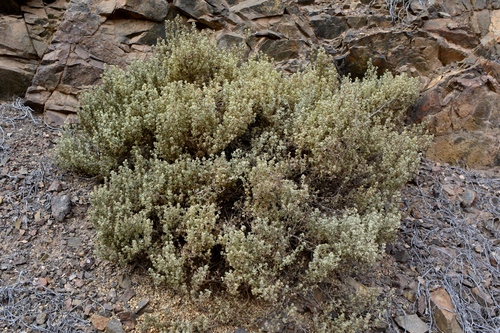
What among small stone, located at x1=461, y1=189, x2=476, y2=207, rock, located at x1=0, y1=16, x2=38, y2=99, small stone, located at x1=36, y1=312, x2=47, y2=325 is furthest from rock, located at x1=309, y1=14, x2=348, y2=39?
small stone, located at x1=36, y1=312, x2=47, y2=325

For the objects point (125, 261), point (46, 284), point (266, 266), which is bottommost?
point (46, 284)

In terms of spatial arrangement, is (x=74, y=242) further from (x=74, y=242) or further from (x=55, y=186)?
(x=55, y=186)

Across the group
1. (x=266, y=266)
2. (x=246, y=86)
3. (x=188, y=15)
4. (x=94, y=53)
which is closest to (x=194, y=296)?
(x=266, y=266)

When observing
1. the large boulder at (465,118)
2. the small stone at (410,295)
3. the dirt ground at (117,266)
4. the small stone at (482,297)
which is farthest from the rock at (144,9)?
the small stone at (482,297)

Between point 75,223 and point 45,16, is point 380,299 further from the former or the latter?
point 45,16

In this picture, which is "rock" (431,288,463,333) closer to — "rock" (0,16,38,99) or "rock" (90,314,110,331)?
"rock" (90,314,110,331)

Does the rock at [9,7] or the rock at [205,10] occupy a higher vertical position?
the rock at [205,10]

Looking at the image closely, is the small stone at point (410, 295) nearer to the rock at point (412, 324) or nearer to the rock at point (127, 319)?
the rock at point (412, 324)
